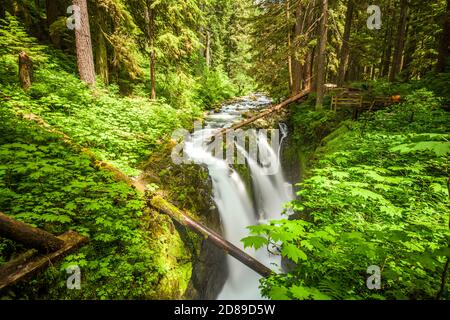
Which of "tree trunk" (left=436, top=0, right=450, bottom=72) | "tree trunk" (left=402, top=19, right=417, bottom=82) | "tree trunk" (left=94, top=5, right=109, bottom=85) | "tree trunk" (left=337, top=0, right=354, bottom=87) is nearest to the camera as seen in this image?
"tree trunk" (left=94, top=5, right=109, bottom=85)

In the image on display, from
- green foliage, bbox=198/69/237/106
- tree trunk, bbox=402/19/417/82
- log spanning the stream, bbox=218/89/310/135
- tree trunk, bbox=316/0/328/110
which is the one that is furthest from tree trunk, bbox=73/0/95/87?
tree trunk, bbox=402/19/417/82

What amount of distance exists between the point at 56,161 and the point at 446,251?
240 inches

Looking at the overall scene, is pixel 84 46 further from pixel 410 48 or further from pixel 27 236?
pixel 410 48

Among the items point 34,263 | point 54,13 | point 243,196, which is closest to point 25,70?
point 54,13

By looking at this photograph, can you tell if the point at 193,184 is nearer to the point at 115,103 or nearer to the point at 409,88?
the point at 115,103

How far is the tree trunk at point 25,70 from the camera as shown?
7.21m

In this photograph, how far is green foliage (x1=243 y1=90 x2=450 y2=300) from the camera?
2.59 m

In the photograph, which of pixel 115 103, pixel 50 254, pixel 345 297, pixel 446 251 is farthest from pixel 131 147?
pixel 446 251

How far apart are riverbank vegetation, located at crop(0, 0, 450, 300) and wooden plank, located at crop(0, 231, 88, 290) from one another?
13 centimetres

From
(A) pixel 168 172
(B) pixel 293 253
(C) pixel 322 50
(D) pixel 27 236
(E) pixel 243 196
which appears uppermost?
(C) pixel 322 50

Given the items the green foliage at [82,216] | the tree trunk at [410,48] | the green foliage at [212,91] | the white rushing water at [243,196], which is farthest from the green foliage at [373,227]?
the tree trunk at [410,48]

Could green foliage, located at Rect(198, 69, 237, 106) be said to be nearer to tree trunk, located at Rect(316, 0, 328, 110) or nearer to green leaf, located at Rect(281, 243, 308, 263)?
tree trunk, located at Rect(316, 0, 328, 110)

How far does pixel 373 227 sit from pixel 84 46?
10351 millimetres

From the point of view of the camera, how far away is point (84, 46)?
8.83 m
